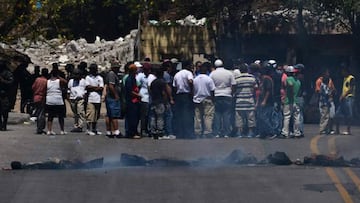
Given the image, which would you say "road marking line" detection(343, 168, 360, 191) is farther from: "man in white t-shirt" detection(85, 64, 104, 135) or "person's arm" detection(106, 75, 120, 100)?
"man in white t-shirt" detection(85, 64, 104, 135)

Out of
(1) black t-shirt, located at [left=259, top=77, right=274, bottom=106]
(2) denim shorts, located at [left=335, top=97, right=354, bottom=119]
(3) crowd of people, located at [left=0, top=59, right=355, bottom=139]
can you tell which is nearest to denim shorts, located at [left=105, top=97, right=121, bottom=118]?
(3) crowd of people, located at [left=0, top=59, right=355, bottom=139]

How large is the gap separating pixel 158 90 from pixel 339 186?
26.8ft

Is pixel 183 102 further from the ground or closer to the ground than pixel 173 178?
further from the ground

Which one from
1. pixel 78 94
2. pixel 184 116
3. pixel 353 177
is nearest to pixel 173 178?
pixel 353 177

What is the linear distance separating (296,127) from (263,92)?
1025 millimetres

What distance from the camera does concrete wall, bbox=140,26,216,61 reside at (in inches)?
1481

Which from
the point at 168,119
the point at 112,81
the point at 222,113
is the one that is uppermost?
the point at 112,81

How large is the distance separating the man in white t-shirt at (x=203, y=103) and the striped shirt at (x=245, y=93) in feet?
1.87

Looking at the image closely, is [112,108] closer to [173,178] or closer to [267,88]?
[267,88]

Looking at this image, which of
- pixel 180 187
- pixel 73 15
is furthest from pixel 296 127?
pixel 73 15

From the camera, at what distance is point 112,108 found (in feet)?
70.8

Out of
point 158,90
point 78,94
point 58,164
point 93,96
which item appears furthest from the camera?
point 78,94

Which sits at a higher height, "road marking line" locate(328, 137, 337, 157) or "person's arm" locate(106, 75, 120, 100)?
"person's arm" locate(106, 75, 120, 100)

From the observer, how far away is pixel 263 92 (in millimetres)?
22016
